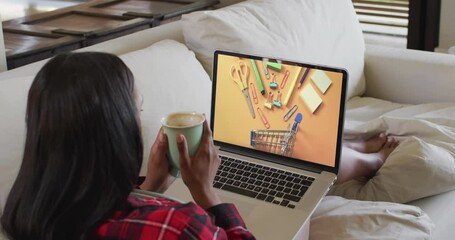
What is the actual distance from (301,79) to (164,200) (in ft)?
1.92

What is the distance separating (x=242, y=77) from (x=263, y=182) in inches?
11.5

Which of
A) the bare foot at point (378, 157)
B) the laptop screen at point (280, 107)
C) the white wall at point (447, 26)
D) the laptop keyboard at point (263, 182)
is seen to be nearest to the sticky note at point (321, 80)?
the laptop screen at point (280, 107)

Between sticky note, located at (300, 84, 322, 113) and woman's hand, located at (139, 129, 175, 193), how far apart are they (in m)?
0.43

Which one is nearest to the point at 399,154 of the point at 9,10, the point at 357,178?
the point at 357,178

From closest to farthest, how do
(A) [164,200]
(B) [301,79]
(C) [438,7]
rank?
(A) [164,200]
(B) [301,79]
(C) [438,7]

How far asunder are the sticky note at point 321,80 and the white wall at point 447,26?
2.41m

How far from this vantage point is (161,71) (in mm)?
1765

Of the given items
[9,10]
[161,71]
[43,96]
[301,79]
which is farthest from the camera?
[9,10]

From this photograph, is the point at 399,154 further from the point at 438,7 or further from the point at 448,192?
the point at 438,7

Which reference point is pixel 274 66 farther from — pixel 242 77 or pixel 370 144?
pixel 370 144

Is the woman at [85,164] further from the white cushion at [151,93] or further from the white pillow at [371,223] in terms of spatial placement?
the white pillow at [371,223]

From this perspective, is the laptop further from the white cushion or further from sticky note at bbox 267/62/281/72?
the white cushion

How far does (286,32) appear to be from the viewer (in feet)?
7.24

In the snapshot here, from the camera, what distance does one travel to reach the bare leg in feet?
5.84
